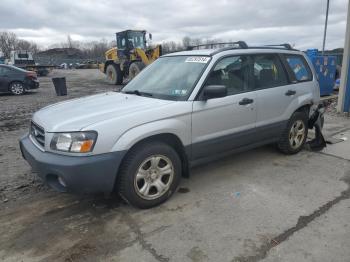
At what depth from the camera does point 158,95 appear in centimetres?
385

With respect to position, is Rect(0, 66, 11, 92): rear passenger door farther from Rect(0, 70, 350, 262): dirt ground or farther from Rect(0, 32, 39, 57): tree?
Rect(0, 32, 39, 57): tree

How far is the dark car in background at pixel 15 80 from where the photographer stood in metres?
14.6

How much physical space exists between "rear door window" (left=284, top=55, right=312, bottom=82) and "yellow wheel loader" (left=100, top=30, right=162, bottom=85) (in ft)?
44.6

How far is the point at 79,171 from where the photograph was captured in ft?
9.78

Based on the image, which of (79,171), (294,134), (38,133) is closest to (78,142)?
(79,171)

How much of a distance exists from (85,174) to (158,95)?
1.37 m

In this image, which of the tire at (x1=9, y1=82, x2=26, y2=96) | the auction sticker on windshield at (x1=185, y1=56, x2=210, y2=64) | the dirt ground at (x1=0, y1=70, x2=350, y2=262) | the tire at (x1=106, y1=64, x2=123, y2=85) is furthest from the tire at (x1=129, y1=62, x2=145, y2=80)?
the auction sticker on windshield at (x1=185, y1=56, x2=210, y2=64)

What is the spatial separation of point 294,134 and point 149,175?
2.86 m

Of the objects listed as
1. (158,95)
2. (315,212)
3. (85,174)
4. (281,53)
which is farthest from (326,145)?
(85,174)

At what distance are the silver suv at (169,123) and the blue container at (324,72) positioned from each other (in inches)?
271

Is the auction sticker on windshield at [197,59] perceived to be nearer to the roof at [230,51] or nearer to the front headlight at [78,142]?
A: the roof at [230,51]

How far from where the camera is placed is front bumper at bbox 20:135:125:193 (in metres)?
2.99

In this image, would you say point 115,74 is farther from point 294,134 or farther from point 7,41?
point 7,41

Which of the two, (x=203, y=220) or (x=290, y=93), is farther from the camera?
(x=290, y=93)
